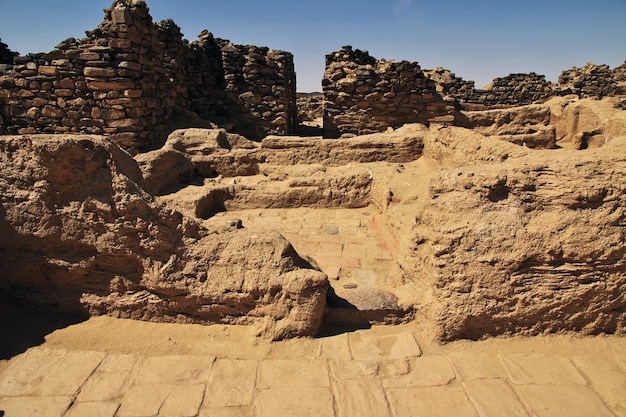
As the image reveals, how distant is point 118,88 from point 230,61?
412cm

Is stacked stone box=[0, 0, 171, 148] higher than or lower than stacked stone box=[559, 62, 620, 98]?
lower

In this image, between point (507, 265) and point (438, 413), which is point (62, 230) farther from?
→ point (507, 265)

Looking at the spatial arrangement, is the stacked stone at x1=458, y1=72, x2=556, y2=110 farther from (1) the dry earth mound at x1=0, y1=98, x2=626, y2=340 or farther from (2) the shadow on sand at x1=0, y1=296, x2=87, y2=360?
(2) the shadow on sand at x1=0, y1=296, x2=87, y2=360

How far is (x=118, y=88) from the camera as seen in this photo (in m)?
8.55

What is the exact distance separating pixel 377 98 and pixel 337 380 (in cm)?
913

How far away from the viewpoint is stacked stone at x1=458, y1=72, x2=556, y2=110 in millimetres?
15062

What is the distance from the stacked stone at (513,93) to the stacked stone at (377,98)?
5397 millimetres

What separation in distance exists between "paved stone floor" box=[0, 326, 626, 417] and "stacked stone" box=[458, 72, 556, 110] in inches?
555

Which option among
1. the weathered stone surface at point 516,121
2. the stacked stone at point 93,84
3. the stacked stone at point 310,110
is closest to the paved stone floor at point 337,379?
the weathered stone surface at point 516,121

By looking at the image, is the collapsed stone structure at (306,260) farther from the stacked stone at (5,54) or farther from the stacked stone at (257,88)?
the stacked stone at (5,54)

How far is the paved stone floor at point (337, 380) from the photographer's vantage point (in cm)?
229

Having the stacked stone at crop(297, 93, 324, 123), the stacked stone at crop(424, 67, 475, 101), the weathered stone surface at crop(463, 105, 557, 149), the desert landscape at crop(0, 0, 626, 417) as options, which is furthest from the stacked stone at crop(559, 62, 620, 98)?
the desert landscape at crop(0, 0, 626, 417)

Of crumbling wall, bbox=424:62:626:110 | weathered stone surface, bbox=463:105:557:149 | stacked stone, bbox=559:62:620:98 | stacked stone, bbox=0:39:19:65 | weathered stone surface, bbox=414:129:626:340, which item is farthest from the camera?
stacked stone, bbox=559:62:620:98

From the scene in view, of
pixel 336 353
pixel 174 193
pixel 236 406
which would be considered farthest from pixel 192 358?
pixel 174 193
